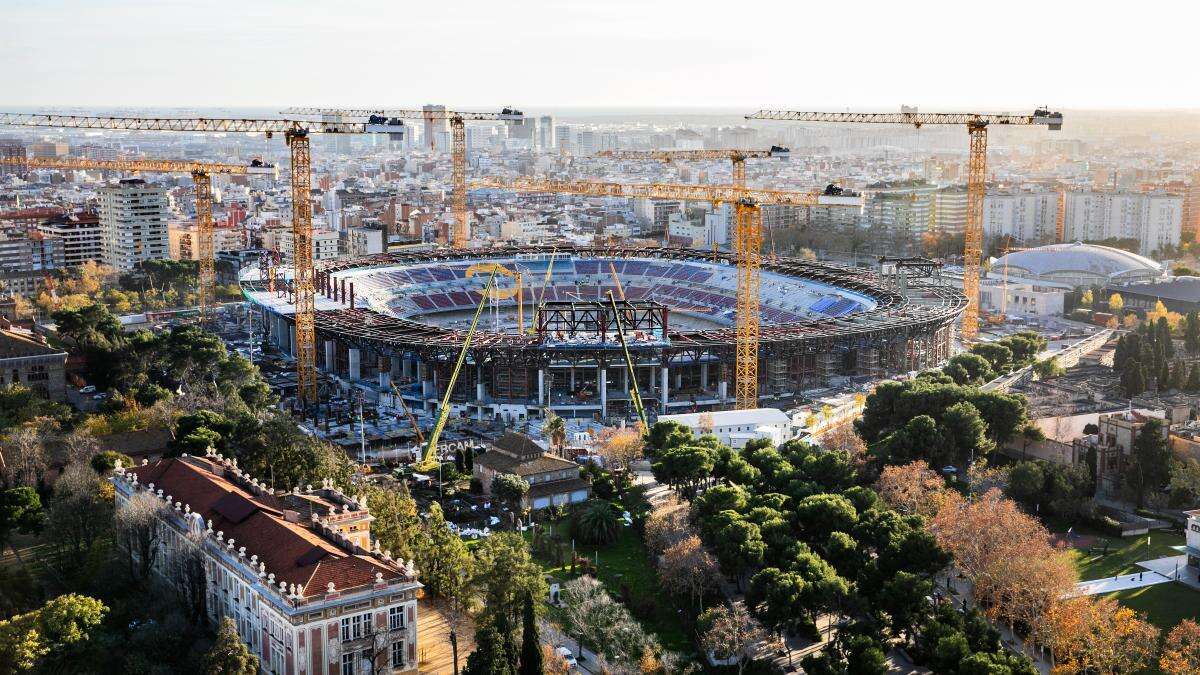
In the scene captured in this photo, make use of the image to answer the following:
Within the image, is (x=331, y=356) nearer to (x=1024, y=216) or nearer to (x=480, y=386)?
(x=480, y=386)

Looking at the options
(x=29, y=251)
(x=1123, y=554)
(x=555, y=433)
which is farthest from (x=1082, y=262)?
(x=29, y=251)

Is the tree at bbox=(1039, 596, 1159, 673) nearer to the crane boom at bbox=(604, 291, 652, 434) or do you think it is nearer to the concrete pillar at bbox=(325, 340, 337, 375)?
the crane boom at bbox=(604, 291, 652, 434)

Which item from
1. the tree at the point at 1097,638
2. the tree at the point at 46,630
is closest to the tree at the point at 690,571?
the tree at the point at 1097,638

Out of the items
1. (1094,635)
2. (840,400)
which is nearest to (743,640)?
(1094,635)

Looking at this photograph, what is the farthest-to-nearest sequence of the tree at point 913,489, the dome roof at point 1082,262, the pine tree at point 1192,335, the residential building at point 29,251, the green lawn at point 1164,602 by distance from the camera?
the residential building at point 29,251
the dome roof at point 1082,262
the pine tree at point 1192,335
the tree at point 913,489
the green lawn at point 1164,602

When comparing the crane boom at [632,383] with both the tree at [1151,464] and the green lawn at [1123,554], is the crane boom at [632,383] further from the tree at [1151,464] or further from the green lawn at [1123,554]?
the green lawn at [1123,554]

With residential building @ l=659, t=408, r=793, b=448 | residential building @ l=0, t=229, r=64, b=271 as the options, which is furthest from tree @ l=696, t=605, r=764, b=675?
residential building @ l=0, t=229, r=64, b=271
